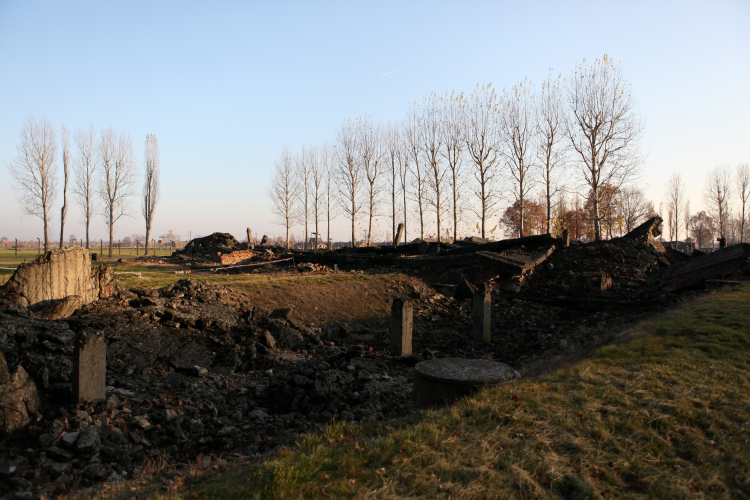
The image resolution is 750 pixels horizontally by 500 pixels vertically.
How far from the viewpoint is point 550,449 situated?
351 centimetres

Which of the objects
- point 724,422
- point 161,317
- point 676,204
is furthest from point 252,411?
point 676,204

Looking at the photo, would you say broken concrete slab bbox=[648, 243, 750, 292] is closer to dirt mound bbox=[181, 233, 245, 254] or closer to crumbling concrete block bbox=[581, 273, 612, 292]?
crumbling concrete block bbox=[581, 273, 612, 292]

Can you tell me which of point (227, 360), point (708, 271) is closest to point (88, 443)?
point (227, 360)

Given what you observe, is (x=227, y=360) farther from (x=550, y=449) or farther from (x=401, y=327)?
(x=550, y=449)

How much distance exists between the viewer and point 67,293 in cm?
869

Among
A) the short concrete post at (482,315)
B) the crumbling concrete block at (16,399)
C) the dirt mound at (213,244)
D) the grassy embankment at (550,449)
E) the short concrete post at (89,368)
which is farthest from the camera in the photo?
the dirt mound at (213,244)

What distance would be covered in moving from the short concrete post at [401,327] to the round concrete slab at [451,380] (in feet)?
9.84

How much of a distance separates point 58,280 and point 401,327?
7.18 m

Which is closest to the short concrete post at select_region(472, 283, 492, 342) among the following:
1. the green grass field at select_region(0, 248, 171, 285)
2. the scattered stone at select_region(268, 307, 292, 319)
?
the scattered stone at select_region(268, 307, 292, 319)

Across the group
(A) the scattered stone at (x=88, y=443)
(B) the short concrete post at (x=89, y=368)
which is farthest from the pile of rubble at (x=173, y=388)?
(B) the short concrete post at (x=89, y=368)

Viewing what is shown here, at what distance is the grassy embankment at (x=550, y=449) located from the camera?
3.05 m

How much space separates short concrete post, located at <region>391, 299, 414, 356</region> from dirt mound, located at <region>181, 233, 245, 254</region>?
2363cm

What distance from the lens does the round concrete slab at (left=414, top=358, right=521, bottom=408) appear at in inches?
204

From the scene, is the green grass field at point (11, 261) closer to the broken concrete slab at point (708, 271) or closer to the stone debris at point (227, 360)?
the stone debris at point (227, 360)
